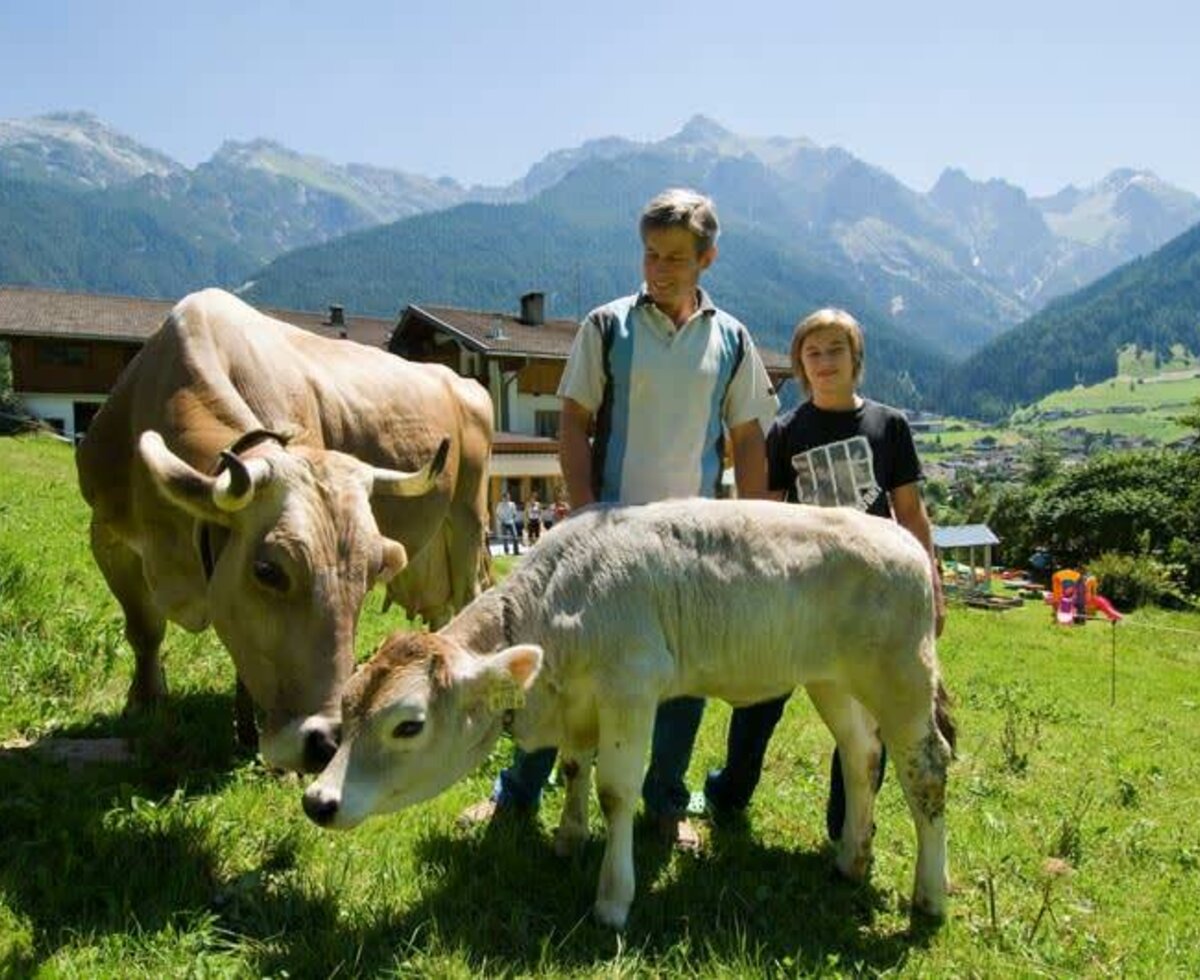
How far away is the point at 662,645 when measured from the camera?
4.13 m

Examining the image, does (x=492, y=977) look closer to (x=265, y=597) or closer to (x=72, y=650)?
(x=265, y=597)

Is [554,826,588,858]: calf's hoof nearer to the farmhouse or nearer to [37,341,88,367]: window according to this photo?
the farmhouse

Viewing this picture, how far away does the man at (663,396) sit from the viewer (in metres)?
4.90

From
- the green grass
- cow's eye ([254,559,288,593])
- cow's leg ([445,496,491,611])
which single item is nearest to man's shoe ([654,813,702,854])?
the green grass

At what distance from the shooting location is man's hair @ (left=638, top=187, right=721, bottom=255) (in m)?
4.78

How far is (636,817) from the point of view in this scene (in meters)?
5.39

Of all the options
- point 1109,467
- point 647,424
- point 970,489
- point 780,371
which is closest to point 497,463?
point 780,371

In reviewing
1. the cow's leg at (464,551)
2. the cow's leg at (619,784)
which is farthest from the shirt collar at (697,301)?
the cow's leg at (464,551)

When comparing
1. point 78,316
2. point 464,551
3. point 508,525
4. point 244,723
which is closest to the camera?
point 244,723

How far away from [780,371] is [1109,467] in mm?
21022

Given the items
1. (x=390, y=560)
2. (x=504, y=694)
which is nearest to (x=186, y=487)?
(x=390, y=560)

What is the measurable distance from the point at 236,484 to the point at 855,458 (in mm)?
3108

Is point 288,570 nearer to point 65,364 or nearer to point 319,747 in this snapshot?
point 319,747

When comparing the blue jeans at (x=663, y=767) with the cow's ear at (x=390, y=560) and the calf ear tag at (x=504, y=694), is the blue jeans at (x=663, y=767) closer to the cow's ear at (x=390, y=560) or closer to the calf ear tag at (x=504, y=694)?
the cow's ear at (x=390, y=560)
